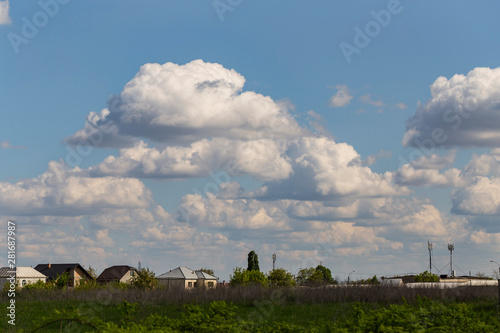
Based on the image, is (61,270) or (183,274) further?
(61,270)

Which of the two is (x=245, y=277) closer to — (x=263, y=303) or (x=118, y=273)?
(x=263, y=303)

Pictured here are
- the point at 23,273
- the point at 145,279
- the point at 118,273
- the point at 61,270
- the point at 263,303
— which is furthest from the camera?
the point at 118,273

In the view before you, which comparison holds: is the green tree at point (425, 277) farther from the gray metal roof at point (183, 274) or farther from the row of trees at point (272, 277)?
the gray metal roof at point (183, 274)

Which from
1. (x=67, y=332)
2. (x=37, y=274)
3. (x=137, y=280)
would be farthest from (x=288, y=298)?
(x=37, y=274)

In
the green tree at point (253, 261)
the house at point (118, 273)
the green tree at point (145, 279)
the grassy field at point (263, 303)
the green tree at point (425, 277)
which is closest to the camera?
the grassy field at point (263, 303)

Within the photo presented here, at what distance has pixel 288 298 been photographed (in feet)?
94.5

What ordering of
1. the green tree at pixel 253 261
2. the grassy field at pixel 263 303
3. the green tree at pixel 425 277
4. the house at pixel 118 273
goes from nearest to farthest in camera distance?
the grassy field at pixel 263 303
the green tree at pixel 425 277
the green tree at pixel 253 261
the house at pixel 118 273

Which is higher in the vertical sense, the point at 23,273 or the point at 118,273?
the point at 23,273

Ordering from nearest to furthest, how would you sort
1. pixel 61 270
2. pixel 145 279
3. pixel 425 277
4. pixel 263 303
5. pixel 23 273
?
1. pixel 263 303
2. pixel 145 279
3. pixel 425 277
4. pixel 23 273
5. pixel 61 270

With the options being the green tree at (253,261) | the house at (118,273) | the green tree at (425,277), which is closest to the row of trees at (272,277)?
the green tree at (253,261)

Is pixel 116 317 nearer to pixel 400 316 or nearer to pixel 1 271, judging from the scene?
pixel 400 316

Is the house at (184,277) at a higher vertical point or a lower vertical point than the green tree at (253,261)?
lower

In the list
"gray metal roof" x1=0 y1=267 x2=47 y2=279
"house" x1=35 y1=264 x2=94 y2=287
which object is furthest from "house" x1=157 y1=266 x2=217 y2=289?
"gray metal roof" x1=0 y1=267 x2=47 y2=279

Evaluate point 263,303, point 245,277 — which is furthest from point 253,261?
point 263,303
